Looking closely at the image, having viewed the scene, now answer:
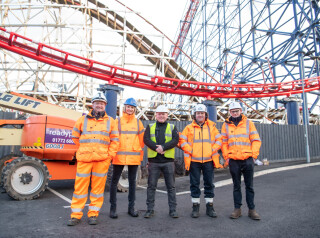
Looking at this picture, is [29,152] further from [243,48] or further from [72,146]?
[243,48]

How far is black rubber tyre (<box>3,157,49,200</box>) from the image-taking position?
15.2 ft

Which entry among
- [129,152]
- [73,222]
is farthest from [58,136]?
[73,222]

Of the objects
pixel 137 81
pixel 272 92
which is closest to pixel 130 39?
pixel 137 81

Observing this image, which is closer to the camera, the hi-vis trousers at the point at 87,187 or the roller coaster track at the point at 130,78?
the hi-vis trousers at the point at 87,187

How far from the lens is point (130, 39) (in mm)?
13852

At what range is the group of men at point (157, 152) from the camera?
11.3 feet

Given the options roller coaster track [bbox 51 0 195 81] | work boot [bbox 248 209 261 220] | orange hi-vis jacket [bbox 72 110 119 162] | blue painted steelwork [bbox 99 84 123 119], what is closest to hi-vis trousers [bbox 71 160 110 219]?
orange hi-vis jacket [bbox 72 110 119 162]

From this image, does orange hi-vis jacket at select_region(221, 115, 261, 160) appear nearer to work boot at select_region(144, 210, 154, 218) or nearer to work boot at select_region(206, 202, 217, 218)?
work boot at select_region(206, 202, 217, 218)

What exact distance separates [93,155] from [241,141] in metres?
2.34

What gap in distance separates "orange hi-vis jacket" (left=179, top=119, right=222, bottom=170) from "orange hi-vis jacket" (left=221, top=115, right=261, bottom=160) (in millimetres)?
150

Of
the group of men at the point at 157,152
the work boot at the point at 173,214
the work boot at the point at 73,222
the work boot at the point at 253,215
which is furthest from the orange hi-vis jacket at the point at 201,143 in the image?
the work boot at the point at 73,222

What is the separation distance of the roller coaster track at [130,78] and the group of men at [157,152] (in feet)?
19.4

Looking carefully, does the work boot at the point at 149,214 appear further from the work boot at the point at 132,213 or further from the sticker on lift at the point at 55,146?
the sticker on lift at the point at 55,146

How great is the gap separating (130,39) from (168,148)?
11453 mm
